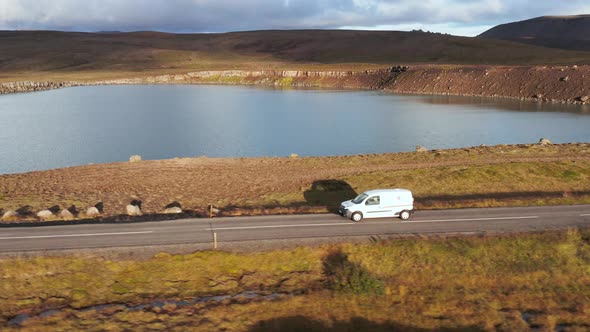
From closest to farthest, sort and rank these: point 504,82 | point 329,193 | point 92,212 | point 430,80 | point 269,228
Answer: point 269,228
point 92,212
point 329,193
point 504,82
point 430,80

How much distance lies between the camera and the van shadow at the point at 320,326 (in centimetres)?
2038

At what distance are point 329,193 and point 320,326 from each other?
1728 centimetres

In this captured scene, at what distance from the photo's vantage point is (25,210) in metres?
31.9

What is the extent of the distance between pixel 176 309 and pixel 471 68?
127447mm

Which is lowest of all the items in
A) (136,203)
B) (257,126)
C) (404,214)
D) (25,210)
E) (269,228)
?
(269,228)

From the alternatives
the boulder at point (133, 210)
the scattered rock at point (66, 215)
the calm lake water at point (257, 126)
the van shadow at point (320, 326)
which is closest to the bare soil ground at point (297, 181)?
the boulder at point (133, 210)

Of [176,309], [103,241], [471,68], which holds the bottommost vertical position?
[176,309]

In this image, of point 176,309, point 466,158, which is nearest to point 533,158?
point 466,158

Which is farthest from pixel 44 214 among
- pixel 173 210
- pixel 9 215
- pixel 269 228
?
pixel 269 228

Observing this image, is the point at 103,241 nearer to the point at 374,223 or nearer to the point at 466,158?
the point at 374,223

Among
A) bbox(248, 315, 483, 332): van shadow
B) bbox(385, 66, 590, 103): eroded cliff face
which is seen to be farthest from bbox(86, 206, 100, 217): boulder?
bbox(385, 66, 590, 103): eroded cliff face

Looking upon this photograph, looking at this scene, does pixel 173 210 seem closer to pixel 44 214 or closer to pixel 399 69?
pixel 44 214

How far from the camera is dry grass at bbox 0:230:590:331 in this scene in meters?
20.8

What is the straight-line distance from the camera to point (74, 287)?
883 inches
